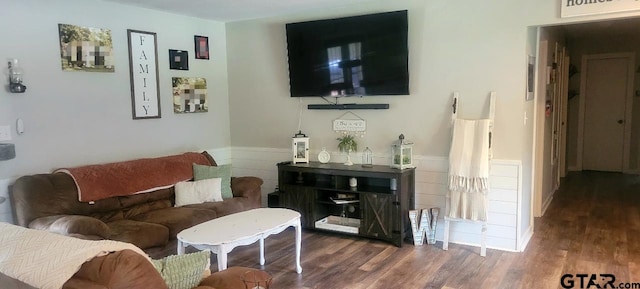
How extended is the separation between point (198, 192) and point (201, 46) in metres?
1.78

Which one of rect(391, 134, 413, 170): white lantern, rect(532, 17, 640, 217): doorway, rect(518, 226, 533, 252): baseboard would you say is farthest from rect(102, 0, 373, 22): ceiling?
rect(532, 17, 640, 217): doorway

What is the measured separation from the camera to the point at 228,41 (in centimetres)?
559

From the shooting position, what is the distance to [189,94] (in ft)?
16.9

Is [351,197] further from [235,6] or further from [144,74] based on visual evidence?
[144,74]

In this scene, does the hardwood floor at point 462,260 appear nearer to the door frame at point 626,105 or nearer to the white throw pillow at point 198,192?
the white throw pillow at point 198,192

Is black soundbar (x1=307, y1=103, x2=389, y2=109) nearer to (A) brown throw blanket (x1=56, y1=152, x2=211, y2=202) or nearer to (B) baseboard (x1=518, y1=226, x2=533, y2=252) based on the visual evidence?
(A) brown throw blanket (x1=56, y1=152, x2=211, y2=202)

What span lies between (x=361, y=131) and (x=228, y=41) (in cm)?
201

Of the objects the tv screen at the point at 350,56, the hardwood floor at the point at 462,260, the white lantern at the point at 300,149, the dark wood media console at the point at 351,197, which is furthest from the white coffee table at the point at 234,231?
the tv screen at the point at 350,56

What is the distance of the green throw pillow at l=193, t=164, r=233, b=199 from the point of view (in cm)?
457

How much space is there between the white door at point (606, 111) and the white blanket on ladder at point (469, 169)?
5.05 m

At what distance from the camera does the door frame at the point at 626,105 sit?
7.58m

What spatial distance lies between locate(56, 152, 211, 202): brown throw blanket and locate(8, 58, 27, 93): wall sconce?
710 mm

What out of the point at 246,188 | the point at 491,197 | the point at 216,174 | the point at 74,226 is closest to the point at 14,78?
the point at 74,226

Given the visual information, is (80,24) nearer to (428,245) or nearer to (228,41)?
(228,41)
